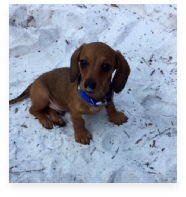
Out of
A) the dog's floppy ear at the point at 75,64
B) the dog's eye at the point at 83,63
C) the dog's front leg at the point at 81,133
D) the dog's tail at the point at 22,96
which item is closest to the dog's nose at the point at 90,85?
the dog's eye at the point at 83,63

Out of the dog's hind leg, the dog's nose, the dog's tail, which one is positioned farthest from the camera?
the dog's tail

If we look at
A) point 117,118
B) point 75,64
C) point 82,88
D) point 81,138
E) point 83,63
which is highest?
point 83,63

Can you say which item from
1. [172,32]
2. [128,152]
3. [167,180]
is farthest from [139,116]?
[172,32]

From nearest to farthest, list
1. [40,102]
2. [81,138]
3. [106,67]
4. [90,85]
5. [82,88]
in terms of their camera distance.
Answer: [90,85]
[106,67]
[82,88]
[81,138]
[40,102]

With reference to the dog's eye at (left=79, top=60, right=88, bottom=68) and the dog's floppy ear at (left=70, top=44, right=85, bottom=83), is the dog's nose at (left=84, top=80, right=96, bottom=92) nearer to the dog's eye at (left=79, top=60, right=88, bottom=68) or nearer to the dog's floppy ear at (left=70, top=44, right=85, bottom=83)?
the dog's eye at (left=79, top=60, right=88, bottom=68)

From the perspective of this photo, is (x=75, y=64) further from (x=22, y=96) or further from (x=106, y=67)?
(x=22, y=96)

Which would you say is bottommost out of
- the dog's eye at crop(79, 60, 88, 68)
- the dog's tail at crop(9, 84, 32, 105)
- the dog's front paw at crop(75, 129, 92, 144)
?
the dog's front paw at crop(75, 129, 92, 144)

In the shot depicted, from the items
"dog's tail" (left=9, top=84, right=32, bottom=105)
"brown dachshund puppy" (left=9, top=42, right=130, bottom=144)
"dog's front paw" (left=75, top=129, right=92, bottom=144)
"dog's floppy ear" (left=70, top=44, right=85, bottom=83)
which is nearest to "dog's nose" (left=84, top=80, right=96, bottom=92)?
"brown dachshund puppy" (left=9, top=42, right=130, bottom=144)

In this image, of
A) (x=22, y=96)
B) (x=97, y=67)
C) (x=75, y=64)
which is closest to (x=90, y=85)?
(x=97, y=67)
